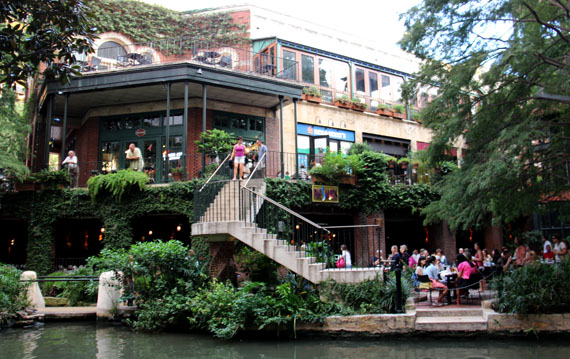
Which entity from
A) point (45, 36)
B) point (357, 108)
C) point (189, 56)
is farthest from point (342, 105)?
point (45, 36)

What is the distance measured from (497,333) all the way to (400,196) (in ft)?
34.4

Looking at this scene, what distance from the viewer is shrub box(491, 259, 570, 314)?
943 cm

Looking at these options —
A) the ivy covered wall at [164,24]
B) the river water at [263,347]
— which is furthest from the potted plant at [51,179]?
the ivy covered wall at [164,24]

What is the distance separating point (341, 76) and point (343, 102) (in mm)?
1748

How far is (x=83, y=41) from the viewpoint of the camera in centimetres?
693

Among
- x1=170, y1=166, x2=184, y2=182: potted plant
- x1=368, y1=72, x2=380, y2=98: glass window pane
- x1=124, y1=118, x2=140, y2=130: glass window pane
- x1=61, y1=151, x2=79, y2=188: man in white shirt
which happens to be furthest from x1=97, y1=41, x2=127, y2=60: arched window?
x1=368, y1=72, x2=380, y2=98: glass window pane

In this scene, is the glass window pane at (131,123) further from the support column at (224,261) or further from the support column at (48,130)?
the support column at (224,261)

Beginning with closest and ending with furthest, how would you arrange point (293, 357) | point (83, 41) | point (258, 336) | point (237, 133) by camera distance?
1. point (83, 41)
2. point (293, 357)
3. point (258, 336)
4. point (237, 133)

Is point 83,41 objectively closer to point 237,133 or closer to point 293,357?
point 293,357

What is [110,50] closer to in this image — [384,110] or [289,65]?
[289,65]

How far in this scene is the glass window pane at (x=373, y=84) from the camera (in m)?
25.2

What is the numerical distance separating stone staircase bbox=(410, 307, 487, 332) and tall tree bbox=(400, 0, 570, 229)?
100 inches

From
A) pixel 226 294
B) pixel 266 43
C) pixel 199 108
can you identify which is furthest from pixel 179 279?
pixel 266 43

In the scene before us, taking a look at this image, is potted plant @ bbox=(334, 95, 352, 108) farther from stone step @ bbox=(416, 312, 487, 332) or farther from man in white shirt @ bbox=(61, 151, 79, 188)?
stone step @ bbox=(416, 312, 487, 332)
